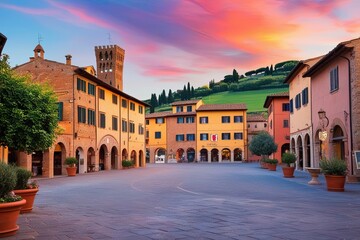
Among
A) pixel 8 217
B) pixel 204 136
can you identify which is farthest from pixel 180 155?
pixel 8 217

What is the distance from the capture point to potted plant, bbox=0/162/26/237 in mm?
7473

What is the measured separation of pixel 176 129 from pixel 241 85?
5645 centimetres

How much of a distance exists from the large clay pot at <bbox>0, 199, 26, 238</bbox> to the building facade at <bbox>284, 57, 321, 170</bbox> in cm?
2612

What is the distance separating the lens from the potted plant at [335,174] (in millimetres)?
17094

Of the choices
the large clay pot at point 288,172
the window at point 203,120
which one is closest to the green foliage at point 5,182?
the large clay pot at point 288,172

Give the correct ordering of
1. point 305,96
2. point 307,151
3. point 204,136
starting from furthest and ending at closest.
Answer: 1. point 204,136
2. point 307,151
3. point 305,96

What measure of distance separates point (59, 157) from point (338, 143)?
22440 mm

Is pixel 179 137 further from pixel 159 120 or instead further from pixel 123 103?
pixel 123 103

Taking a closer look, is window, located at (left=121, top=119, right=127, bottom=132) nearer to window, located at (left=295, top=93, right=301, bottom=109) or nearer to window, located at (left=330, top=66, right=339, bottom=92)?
window, located at (left=295, top=93, right=301, bottom=109)

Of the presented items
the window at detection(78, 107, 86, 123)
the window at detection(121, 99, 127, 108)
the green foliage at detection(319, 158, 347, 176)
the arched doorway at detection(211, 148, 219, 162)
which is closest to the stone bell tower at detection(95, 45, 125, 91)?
the arched doorway at detection(211, 148, 219, 162)

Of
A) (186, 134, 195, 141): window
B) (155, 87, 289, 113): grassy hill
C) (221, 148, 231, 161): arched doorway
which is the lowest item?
(221, 148, 231, 161): arched doorway

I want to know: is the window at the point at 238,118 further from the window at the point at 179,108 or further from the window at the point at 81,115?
the window at the point at 81,115

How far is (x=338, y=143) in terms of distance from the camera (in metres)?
25.3

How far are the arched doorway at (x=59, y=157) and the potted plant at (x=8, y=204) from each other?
86.9ft
